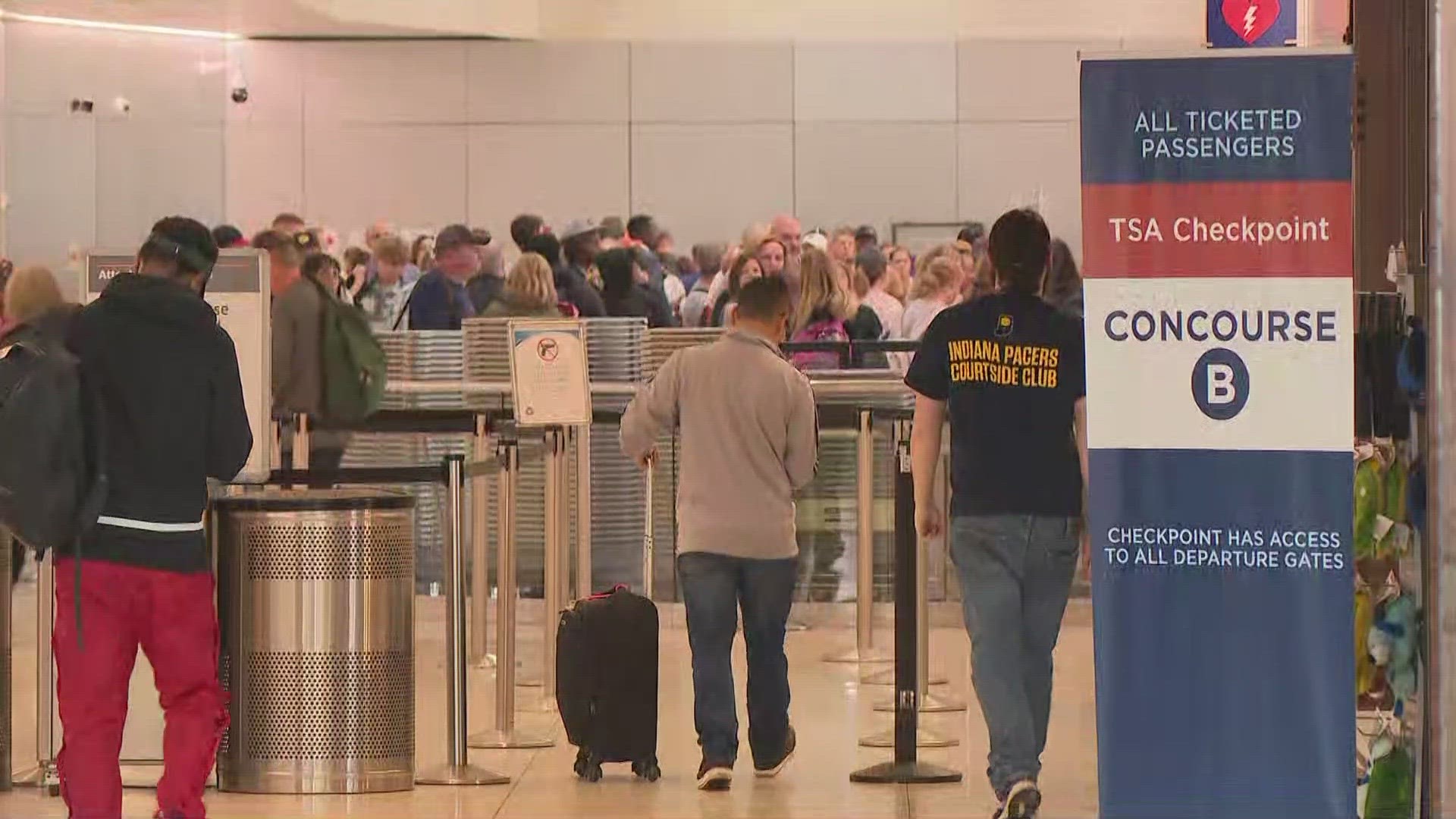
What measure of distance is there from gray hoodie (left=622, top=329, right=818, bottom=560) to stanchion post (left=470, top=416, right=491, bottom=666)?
1.96 metres

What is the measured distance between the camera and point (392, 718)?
686cm

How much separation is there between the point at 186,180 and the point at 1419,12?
15.6 metres

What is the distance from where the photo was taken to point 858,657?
9.43 m

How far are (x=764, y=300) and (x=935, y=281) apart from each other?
16.8 feet

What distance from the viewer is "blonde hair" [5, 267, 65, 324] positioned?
6.65 m

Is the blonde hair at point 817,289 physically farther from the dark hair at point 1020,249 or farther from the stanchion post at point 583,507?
the dark hair at point 1020,249

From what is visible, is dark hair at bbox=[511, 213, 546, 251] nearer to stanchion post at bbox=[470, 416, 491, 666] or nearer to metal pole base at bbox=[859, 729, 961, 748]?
stanchion post at bbox=[470, 416, 491, 666]

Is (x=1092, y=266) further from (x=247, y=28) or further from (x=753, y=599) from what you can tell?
(x=247, y=28)

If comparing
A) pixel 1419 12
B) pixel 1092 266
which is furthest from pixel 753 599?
pixel 1419 12

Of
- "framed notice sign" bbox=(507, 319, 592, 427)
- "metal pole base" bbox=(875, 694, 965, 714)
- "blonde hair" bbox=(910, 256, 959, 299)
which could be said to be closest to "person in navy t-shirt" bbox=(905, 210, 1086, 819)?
"metal pole base" bbox=(875, 694, 965, 714)

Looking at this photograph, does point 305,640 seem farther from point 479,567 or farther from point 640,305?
point 640,305

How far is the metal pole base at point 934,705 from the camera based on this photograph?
27.4ft

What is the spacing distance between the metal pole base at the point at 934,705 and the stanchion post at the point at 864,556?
34.0 inches

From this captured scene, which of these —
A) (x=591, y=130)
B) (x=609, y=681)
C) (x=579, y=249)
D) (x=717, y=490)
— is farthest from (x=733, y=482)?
(x=591, y=130)
